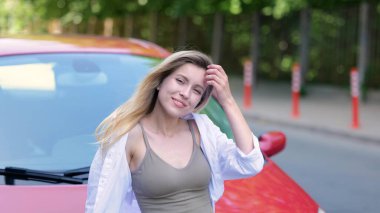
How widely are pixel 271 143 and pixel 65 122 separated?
3.79 ft

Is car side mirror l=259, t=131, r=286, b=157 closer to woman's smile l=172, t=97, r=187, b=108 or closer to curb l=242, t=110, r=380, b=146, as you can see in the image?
woman's smile l=172, t=97, r=187, b=108

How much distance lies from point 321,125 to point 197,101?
11.3 metres

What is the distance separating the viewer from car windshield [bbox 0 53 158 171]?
336 centimetres

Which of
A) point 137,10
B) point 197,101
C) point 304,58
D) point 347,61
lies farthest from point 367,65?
point 197,101

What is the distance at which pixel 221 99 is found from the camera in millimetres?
2572

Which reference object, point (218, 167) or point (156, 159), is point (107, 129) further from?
point (218, 167)

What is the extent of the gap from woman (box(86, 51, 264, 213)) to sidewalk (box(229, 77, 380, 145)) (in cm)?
972

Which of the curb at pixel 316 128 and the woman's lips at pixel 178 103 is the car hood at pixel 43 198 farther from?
the curb at pixel 316 128

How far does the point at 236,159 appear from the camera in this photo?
2.54 metres

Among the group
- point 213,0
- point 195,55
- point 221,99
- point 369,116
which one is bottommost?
point 369,116

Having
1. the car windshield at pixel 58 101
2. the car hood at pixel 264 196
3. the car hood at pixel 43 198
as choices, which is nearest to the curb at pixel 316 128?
the car windshield at pixel 58 101

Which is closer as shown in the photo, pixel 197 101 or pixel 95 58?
pixel 197 101

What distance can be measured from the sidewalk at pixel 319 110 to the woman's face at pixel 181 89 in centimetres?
982

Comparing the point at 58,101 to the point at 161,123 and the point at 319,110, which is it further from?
the point at 319,110
